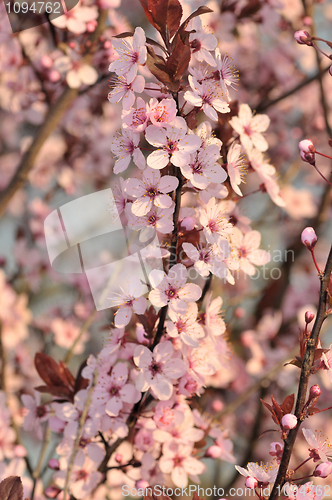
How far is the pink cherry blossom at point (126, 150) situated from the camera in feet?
2.08

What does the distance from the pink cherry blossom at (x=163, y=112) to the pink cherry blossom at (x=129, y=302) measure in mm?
226

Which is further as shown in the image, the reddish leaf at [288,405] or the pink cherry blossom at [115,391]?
the pink cherry blossom at [115,391]

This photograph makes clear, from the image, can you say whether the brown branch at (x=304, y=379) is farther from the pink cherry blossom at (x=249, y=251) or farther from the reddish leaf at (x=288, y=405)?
the pink cherry blossom at (x=249, y=251)

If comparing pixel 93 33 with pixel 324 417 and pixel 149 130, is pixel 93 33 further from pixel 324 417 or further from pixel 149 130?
pixel 324 417

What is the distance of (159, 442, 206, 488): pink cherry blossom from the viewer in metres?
0.77

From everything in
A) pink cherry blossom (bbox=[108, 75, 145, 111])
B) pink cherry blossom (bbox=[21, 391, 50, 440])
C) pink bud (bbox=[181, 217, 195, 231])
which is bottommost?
pink cherry blossom (bbox=[21, 391, 50, 440])

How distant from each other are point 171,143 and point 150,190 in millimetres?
71

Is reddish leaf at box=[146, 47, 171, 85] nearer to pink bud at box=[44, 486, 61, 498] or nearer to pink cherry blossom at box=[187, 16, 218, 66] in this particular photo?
pink cherry blossom at box=[187, 16, 218, 66]

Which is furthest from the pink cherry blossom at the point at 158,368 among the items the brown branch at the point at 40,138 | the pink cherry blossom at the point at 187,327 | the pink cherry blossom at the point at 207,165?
the brown branch at the point at 40,138

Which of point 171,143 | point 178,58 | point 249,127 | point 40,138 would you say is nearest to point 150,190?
point 171,143

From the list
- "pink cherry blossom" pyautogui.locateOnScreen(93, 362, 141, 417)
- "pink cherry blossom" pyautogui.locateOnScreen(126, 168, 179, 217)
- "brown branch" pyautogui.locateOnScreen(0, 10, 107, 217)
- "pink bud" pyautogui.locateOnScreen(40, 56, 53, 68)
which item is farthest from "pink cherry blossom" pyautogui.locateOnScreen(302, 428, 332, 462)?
"pink bud" pyautogui.locateOnScreen(40, 56, 53, 68)

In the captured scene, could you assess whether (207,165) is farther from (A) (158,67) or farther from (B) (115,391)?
(B) (115,391)

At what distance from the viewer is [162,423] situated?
69 cm

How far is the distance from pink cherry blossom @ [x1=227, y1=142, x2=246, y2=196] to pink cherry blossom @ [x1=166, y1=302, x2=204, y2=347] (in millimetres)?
207
